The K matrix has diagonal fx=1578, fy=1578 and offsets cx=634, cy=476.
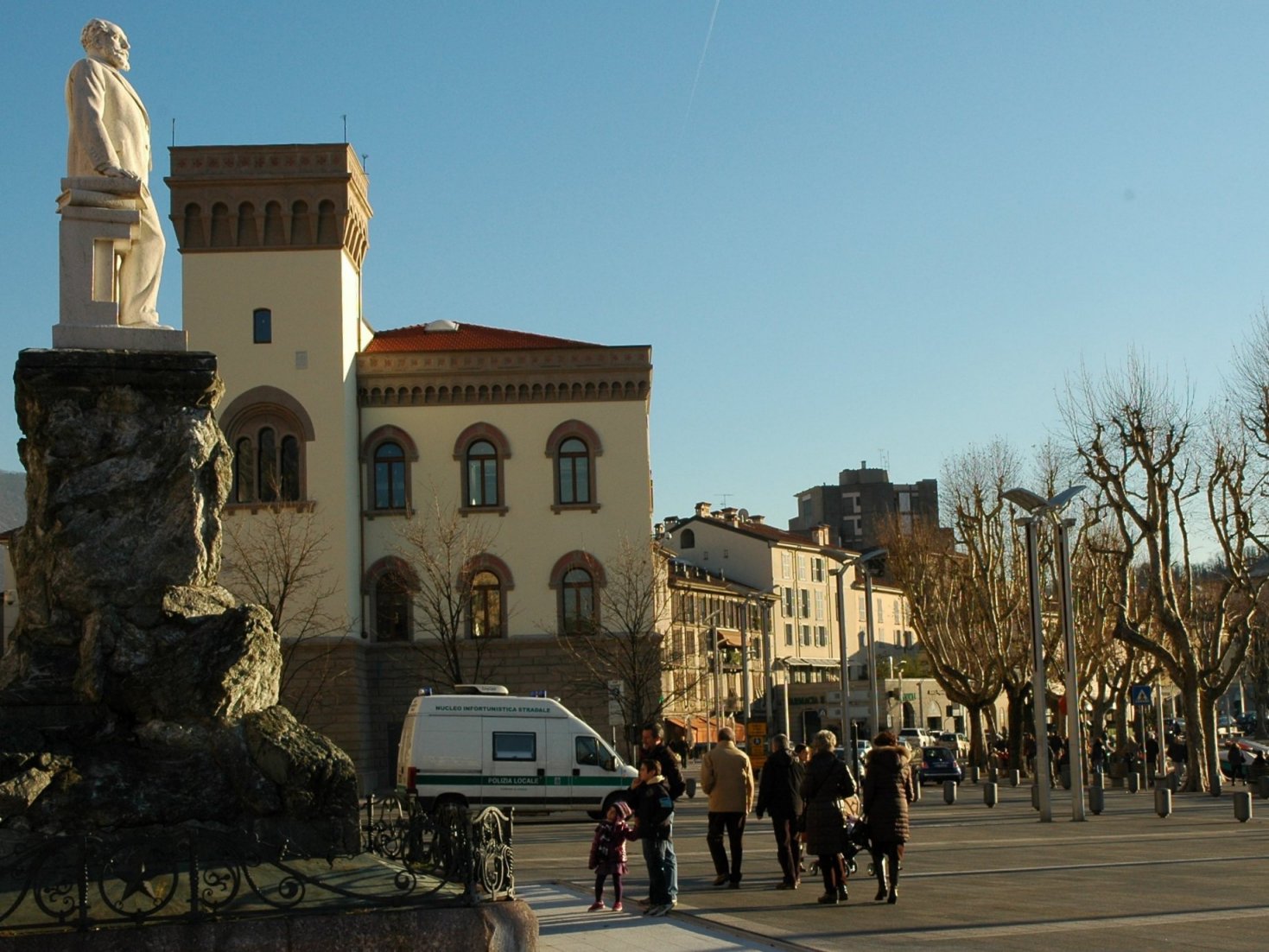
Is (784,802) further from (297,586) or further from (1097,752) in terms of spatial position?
(1097,752)

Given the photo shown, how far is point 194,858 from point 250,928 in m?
0.47

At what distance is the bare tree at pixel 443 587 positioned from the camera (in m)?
50.2

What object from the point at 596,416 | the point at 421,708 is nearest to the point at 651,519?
the point at 596,416

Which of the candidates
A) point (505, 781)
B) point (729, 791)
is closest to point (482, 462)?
point (505, 781)

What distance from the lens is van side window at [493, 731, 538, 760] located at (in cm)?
3062

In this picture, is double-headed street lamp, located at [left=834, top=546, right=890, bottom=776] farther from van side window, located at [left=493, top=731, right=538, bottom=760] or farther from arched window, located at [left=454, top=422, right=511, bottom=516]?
arched window, located at [left=454, top=422, right=511, bottom=516]

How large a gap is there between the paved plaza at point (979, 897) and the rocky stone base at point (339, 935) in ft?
11.6

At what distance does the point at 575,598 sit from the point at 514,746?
2113cm

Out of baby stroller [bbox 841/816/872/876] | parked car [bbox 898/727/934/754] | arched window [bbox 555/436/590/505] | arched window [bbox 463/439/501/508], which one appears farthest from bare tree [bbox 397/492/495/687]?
baby stroller [bbox 841/816/872/876]

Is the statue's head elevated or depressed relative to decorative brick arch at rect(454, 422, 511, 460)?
depressed

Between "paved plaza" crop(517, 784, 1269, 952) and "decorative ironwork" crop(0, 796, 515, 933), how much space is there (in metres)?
3.25

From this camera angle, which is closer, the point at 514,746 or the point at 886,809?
the point at 886,809

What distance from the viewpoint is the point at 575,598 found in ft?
170

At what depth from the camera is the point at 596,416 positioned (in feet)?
173
